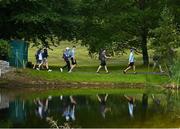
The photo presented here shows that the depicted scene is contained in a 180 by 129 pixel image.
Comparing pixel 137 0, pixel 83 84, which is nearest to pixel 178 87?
pixel 83 84

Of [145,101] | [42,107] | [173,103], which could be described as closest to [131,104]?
[145,101]

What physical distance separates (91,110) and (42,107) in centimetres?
279

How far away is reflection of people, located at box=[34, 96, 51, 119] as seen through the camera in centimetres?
2777

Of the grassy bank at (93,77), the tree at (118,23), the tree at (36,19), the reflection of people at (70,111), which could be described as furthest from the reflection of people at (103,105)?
the tree at (118,23)

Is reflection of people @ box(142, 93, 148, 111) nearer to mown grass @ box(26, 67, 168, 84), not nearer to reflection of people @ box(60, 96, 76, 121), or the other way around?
reflection of people @ box(60, 96, 76, 121)

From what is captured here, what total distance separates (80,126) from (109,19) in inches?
1313

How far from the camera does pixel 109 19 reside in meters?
56.2

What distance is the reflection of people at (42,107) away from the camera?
2777cm

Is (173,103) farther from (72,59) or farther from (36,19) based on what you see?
(36,19)

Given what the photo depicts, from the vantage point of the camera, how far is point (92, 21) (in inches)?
2288

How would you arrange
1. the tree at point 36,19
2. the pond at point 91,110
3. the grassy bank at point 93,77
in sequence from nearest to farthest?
the pond at point 91,110 < the grassy bank at point 93,77 < the tree at point 36,19

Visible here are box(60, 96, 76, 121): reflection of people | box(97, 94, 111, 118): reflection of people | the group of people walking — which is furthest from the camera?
the group of people walking

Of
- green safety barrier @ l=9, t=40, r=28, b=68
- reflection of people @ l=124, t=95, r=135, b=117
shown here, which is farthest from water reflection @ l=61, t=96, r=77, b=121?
green safety barrier @ l=9, t=40, r=28, b=68

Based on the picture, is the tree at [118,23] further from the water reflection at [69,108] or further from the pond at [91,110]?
the water reflection at [69,108]
